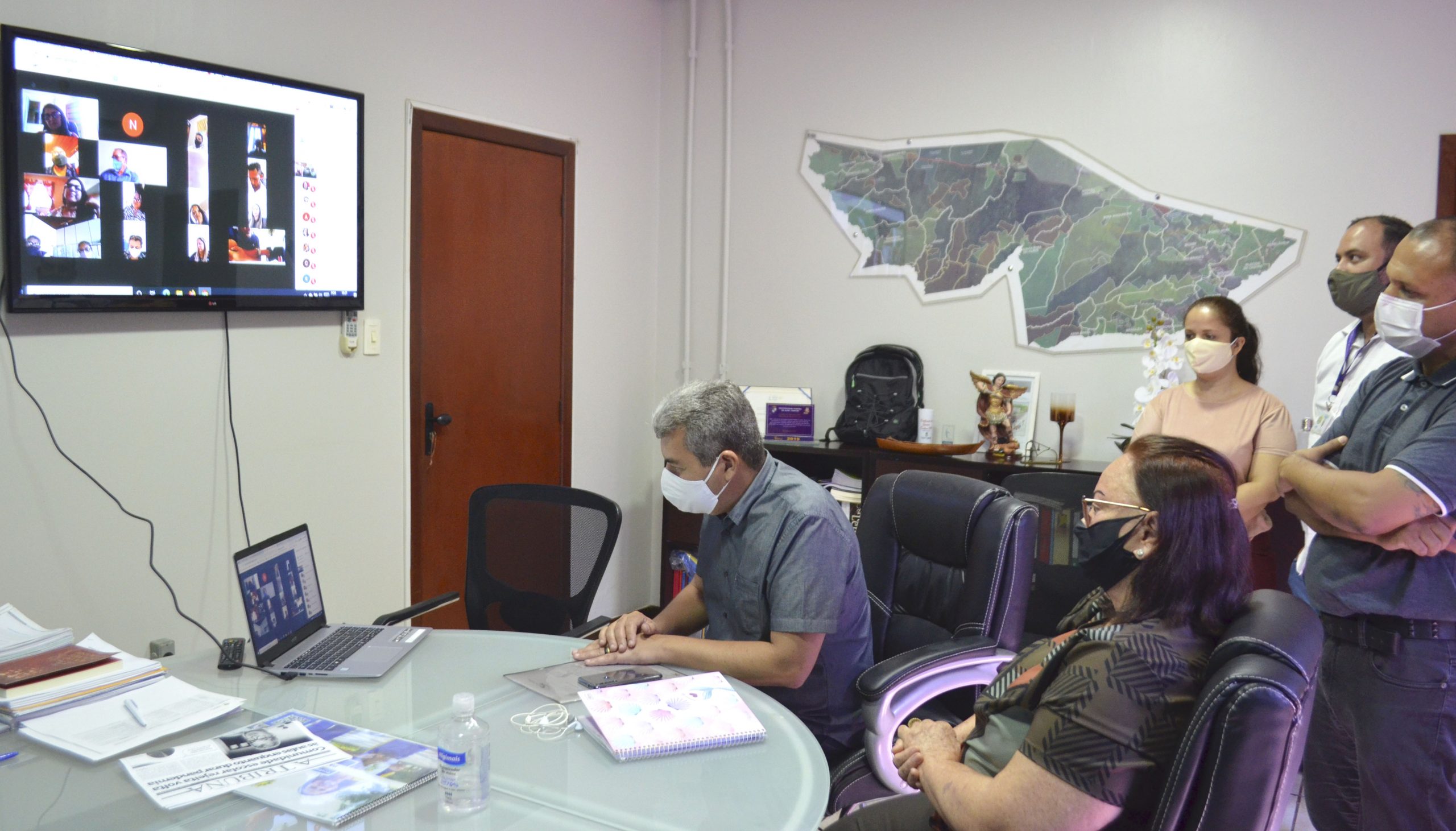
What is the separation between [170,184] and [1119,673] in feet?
9.39

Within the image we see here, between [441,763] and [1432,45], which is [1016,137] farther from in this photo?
[441,763]

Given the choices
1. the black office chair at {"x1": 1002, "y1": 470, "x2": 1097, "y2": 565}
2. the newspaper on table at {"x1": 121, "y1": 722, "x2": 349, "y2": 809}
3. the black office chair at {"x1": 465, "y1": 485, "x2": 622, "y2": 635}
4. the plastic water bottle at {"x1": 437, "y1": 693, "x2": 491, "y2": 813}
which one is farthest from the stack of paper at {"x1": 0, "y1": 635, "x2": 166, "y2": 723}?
the black office chair at {"x1": 1002, "y1": 470, "x2": 1097, "y2": 565}

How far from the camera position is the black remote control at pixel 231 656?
6.59 ft

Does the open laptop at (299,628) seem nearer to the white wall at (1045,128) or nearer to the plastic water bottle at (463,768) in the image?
the plastic water bottle at (463,768)

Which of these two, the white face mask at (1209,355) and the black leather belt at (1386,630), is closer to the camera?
the black leather belt at (1386,630)

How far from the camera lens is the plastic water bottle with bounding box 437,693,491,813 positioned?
147 centimetres

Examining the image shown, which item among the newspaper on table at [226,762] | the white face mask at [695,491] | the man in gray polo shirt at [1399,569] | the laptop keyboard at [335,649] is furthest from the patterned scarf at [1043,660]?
the laptop keyboard at [335,649]

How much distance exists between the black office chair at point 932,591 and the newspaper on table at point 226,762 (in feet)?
3.48

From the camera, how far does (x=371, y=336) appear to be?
3611 mm

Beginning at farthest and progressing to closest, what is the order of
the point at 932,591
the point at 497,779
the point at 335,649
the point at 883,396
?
1. the point at 883,396
2. the point at 932,591
3. the point at 335,649
4. the point at 497,779

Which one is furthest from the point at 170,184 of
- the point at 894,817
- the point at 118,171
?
the point at 894,817

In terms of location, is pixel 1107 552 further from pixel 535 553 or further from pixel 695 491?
pixel 535 553

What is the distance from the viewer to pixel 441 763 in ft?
4.87

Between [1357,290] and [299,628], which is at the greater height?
[1357,290]
